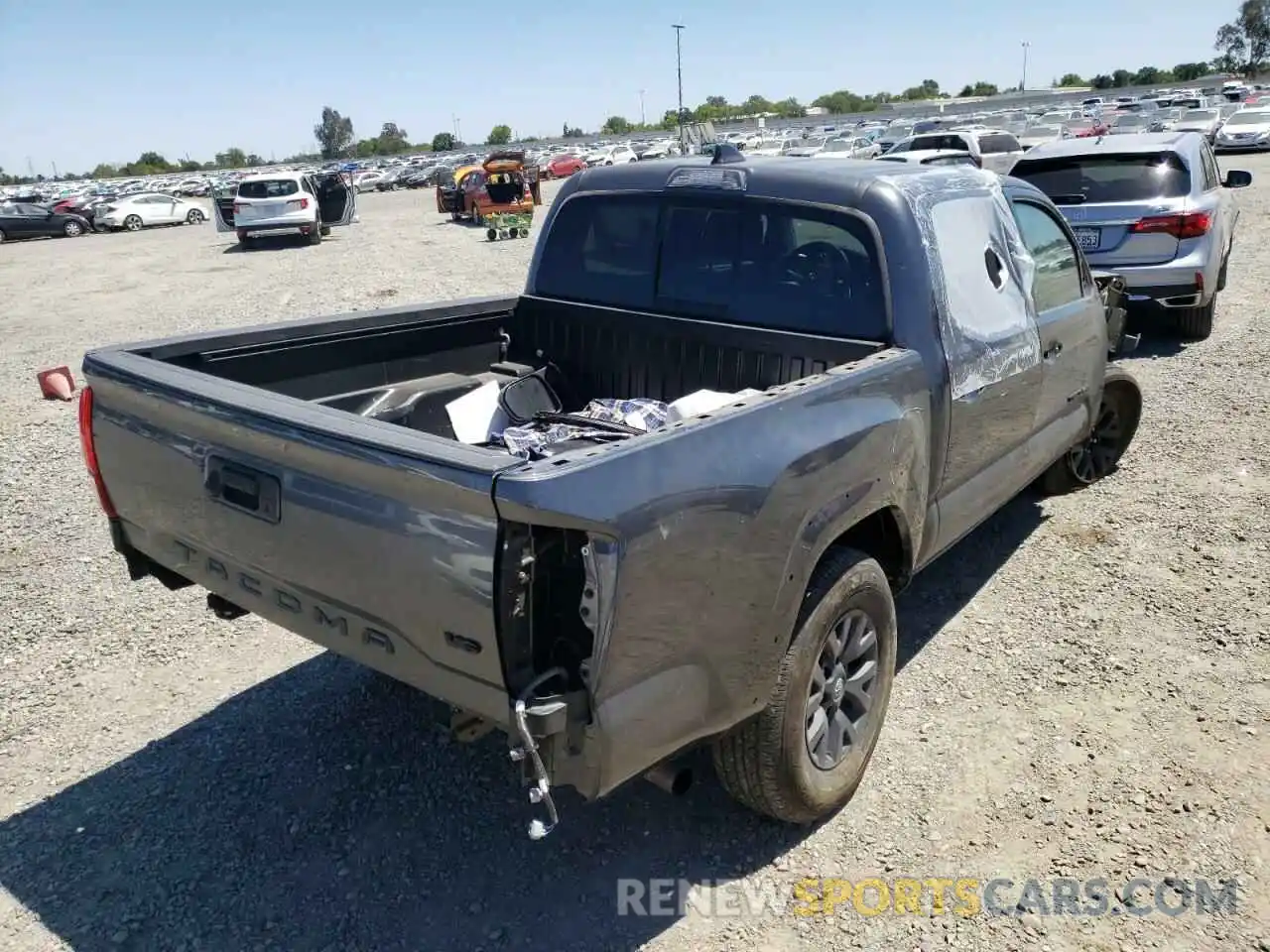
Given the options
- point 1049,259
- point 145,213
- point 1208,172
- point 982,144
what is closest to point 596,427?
point 1049,259

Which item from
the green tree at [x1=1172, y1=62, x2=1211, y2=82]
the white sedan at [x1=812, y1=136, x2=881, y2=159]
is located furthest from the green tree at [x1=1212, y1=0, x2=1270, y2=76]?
the white sedan at [x1=812, y1=136, x2=881, y2=159]

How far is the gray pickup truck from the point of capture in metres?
2.13

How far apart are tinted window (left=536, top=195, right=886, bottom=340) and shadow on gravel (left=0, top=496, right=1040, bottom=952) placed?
1794 millimetres

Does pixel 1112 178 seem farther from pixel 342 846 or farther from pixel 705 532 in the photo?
pixel 342 846

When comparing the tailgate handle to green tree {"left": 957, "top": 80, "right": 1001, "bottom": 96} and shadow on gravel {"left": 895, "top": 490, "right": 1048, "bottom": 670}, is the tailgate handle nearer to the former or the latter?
shadow on gravel {"left": 895, "top": 490, "right": 1048, "bottom": 670}

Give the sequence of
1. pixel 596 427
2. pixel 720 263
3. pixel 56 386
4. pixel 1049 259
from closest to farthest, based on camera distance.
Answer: pixel 596 427
pixel 720 263
pixel 1049 259
pixel 56 386

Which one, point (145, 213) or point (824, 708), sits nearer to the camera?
point (824, 708)

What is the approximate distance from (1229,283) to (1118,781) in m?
10.7

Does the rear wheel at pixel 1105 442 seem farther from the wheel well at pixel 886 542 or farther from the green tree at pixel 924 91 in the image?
the green tree at pixel 924 91

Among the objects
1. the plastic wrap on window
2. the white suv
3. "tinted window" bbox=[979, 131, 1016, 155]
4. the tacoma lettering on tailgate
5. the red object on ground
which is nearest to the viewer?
the tacoma lettering on tailgate

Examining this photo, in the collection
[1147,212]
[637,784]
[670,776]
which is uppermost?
[1147,212]

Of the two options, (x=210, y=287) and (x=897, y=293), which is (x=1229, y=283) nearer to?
(x=897, y=293)

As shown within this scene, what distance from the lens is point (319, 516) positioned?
7.75ft

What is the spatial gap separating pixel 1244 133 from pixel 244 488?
1524 inches
